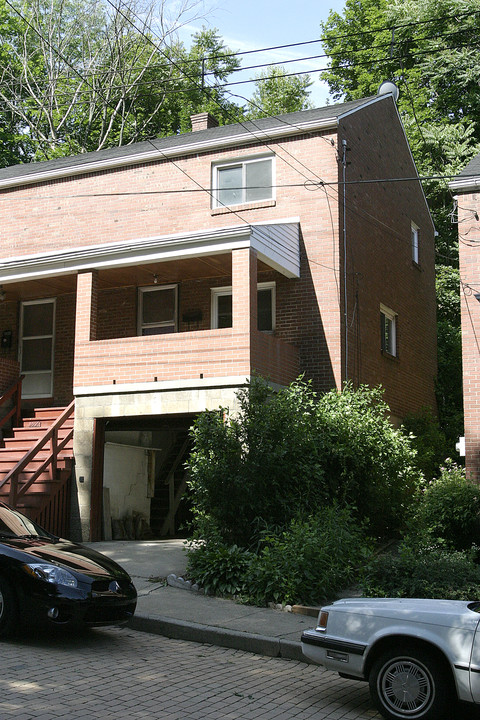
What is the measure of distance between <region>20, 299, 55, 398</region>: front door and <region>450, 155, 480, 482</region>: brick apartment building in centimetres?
920

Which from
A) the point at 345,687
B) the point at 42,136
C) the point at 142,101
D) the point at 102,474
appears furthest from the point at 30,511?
the point at 142,101

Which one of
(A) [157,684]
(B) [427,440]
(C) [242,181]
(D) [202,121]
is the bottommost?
(A) [157,684]

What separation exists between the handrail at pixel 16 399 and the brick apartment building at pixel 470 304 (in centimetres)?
933

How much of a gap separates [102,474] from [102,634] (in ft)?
20.6

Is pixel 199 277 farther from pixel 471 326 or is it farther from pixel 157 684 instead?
pixel 157 684

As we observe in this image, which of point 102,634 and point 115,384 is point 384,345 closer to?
point 115,384

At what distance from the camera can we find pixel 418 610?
597 cm

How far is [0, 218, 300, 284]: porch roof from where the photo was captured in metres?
14.0

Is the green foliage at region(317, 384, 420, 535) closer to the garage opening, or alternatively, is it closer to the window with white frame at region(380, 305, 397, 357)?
the garage opening

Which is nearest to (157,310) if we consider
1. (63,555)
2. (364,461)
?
(364,461)

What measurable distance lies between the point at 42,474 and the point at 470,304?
8.33 m

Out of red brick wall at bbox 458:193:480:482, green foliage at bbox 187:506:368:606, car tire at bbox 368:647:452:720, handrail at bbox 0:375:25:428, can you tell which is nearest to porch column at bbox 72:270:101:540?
handrail at bbox 0:375:25:428

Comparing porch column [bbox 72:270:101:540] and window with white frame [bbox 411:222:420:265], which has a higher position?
window with white frame [bbox 411:222:420:265]

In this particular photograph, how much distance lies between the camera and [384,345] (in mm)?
18531
